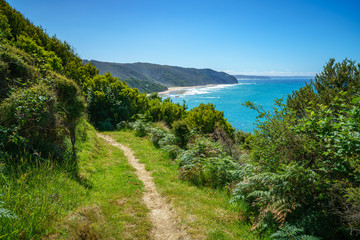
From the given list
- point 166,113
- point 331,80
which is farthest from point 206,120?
point 331,80

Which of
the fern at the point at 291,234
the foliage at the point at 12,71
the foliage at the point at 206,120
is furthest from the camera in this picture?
the foliage at the point at 206,120

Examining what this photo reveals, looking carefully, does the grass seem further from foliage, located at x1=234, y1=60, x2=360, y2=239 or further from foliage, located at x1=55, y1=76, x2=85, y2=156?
foliage, located at x1=234, y1=60, x2=360, y2=239

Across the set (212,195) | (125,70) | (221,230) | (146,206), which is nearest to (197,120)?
(212,195)

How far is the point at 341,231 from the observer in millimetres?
3861

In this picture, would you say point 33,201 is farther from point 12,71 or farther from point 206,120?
point 206,120

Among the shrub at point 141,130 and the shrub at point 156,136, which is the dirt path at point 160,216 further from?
the shrub at point 141,130

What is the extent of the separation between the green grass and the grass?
1059mm

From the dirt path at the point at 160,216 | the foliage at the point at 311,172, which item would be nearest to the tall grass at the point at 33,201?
the dirt path at the point at 160,216

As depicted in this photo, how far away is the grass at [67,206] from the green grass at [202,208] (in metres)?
1.06

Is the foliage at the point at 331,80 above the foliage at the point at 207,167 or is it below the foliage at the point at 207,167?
above

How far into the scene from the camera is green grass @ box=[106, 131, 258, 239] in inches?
177

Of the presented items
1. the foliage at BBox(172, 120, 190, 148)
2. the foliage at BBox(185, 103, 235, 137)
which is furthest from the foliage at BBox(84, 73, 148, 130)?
the foliage at BBox(172, 120, 190, 148)

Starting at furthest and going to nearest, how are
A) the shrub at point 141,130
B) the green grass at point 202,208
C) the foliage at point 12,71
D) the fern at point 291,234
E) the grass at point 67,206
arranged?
the shrub at point 141,130
the foliage at point 12,71
the green grass at point 202,208
the fern at point 291,234
the grass at point 67,206

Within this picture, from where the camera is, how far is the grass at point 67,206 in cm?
323
